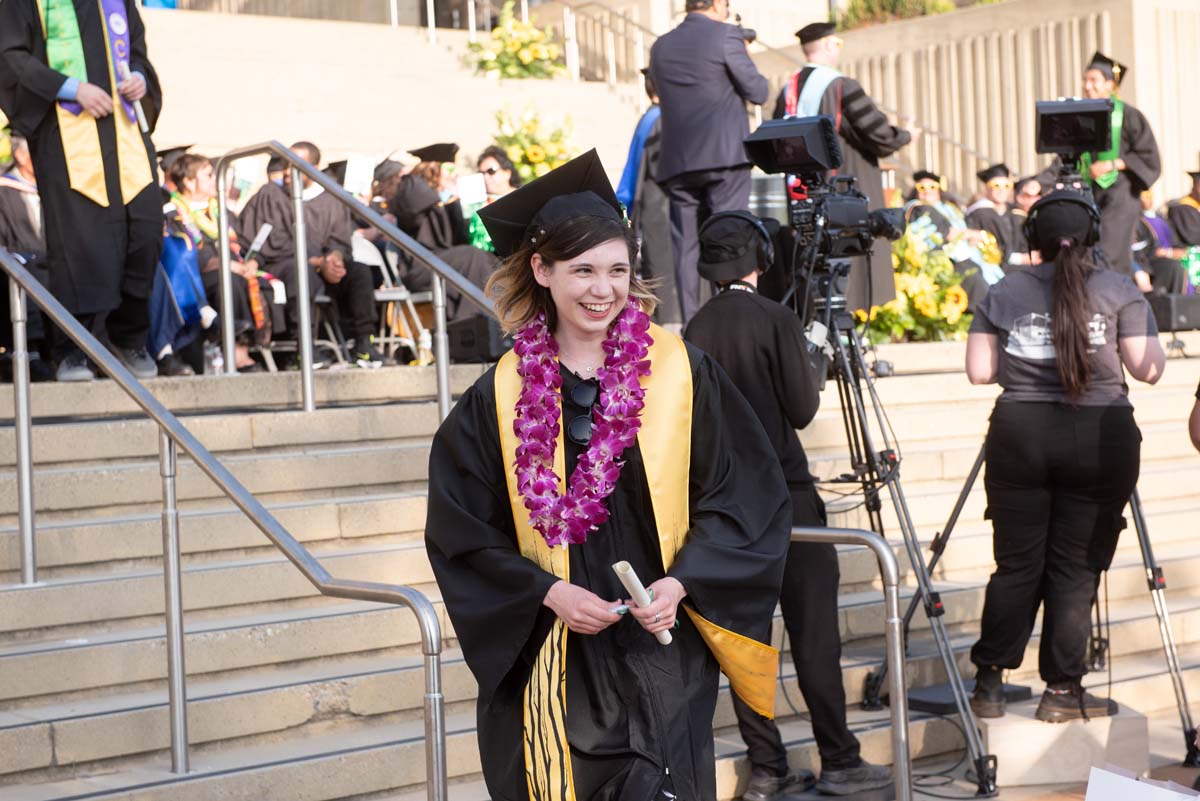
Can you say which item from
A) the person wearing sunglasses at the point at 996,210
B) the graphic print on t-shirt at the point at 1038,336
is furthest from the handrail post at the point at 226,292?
the person wearing sunglasses at the point at 996,210

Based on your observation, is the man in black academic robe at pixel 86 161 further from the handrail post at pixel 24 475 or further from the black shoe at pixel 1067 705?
the black shoe at pixel 1067 705

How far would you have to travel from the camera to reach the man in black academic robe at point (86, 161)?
22.7ft

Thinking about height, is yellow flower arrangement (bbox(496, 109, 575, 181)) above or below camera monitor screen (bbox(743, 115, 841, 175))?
above

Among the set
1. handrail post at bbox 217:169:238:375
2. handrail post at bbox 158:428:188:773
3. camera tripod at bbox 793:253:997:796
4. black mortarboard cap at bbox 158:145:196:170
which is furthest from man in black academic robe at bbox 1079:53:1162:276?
handrail post at bbox 158:428:188:773

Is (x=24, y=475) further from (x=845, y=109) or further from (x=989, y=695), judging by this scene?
(x=845, y=109)

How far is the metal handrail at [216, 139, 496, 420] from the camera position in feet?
22.0

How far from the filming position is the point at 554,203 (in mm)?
3389

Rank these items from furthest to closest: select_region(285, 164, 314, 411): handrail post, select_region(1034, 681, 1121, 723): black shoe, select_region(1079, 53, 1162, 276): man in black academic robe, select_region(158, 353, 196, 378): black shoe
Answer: select_region(1079, 53, 1162, 276): man in black academic robe → select_region(158, 353, 196, 378): black shoe → select_region(285, 164, 314, 411): handrail post → select_region(1034, 681, 1121, 723): black shoe

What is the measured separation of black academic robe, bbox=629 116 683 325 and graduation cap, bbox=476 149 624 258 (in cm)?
622

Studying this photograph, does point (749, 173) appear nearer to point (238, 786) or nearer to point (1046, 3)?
point (238, 786)

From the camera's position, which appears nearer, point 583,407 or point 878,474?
point 583,407

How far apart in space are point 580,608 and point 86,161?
15.0 feet

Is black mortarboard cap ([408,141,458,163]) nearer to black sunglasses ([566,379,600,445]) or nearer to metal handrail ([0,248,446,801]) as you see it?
metal handrail ([0,248,446,801])

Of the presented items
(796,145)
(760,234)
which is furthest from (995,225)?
(760,234)
